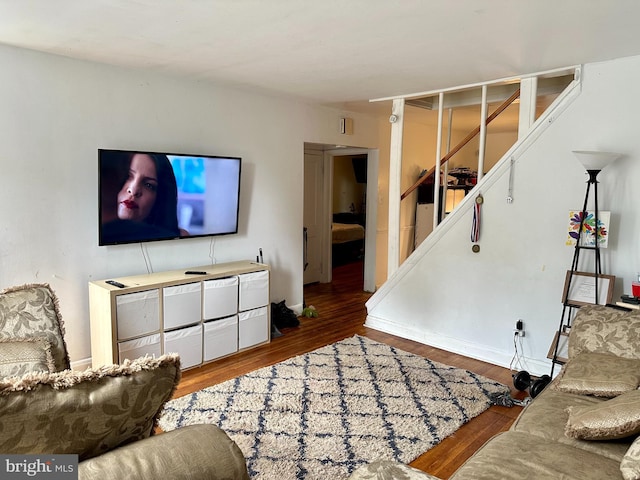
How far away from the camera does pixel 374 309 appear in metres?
4.93

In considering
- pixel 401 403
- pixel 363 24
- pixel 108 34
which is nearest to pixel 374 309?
pixel 401 403

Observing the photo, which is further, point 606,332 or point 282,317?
point 282,317

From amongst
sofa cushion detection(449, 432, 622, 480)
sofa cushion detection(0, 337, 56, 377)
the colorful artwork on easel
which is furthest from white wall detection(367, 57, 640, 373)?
sofa cushion detection(0, 337, 56, 377)

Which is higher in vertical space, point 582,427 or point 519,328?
point 582,427

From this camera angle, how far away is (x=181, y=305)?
144 inches

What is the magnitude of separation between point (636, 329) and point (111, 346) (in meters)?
3.35

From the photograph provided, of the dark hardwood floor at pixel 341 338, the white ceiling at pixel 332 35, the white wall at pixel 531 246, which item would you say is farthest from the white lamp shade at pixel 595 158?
the dark hardwood floor at pixel 341 338

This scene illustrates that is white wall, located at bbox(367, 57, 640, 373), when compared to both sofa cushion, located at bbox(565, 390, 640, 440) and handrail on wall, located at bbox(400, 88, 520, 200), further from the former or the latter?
sofa cushion, located at bbox(565, 390, 640, 440)

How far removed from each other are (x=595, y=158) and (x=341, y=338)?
8.93ft

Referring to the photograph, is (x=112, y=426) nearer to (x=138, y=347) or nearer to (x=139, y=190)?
(x=138, y=347)

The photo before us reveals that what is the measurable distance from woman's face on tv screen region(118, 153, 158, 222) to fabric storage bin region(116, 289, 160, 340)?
0.65 m

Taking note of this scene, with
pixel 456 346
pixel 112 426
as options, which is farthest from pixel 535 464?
pixel 456 346

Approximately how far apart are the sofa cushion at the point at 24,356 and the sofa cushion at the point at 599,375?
2553 millimetres

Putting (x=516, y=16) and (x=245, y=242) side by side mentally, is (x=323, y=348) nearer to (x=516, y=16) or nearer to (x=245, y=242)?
(x=245, y=242)
